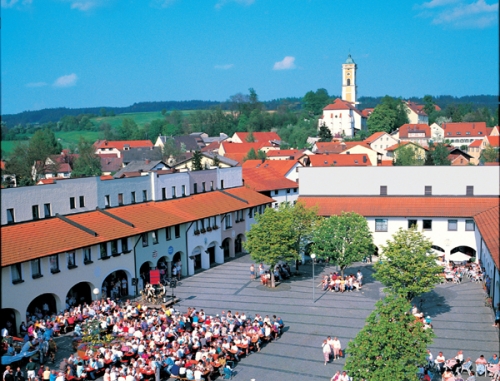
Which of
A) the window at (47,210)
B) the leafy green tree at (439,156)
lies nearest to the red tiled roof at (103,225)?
the window at (47,210)

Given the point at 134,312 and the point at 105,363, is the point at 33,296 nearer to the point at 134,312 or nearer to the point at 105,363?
the point at 134,312

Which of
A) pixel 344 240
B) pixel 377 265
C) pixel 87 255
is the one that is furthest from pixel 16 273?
pixel 344 240

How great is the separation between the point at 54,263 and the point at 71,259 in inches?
41.4

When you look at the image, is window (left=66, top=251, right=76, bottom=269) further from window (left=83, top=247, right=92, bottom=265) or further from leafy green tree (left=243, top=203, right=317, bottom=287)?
leafy green tree (left=243, top=203, right=317, bottom=287)

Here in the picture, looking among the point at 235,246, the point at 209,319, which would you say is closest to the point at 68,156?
the point at 235,246

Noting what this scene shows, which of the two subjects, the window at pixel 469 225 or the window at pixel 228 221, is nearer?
the window at pixel 469 225

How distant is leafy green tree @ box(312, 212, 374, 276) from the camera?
33469mm

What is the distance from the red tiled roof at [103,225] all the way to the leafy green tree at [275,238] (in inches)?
211

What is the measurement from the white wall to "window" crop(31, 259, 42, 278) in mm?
24934

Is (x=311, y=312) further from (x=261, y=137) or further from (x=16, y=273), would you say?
(x=261, y=137)

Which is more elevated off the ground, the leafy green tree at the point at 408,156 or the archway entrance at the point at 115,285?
the leafy green tree at the point at 408,156

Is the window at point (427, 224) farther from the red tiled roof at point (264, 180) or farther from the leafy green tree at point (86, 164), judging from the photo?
the leafy green tree at point (86, 164)

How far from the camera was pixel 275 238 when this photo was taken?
1316 inches

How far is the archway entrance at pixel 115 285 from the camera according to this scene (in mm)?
31359
